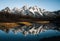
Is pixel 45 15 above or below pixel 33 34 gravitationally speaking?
above

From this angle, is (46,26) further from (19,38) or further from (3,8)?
(3,8)

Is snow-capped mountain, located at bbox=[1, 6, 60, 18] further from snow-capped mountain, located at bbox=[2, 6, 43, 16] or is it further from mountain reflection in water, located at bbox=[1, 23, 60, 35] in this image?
mountain reflection in water, located at bbox=[1, 23, 60, 35]

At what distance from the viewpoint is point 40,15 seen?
15.8 feet

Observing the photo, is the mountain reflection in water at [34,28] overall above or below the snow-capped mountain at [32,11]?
below

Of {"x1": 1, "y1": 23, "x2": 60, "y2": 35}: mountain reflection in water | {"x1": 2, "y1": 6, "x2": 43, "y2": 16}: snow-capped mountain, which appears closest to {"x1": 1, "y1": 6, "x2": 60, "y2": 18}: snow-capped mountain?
{"x1": 2, "y1": 6, "x2": 43, "y2": 16}: snow-capped mountain

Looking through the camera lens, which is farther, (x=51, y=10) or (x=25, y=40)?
(x=51, y=10)

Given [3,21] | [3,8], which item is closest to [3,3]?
[3,8]

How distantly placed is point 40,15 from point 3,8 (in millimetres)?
1068

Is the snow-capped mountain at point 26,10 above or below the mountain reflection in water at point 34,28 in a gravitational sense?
above

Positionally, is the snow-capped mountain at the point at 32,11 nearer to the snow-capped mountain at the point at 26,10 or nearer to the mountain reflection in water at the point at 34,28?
the snow-capped mountain at the point at 26,10

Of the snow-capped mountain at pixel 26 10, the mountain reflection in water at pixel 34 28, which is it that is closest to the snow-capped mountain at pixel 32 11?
the snow-capped mountain at pixel 26 10

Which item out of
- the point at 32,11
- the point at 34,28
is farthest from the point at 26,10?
the point at 34,28

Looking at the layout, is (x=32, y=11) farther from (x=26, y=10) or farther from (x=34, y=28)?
(x=34, y=28)

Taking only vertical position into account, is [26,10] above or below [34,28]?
above
